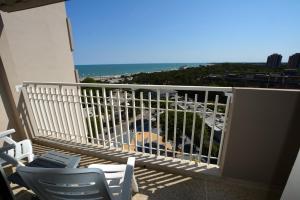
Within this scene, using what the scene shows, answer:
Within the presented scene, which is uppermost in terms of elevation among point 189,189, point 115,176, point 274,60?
point 274,60

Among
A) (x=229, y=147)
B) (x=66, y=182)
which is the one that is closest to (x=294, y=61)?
(x=229, y=147)

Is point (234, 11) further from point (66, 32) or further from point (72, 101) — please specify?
point (66, 32)

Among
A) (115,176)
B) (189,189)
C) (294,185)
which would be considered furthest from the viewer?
(189,189)

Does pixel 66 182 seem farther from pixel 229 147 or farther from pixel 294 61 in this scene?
pixel 229 147

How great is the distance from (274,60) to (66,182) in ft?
6.04

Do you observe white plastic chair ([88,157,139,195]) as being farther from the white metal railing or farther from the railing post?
the railing post

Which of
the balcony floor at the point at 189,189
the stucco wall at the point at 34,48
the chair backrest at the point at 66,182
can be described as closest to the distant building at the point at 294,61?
the chair backrest at the point at 66,182

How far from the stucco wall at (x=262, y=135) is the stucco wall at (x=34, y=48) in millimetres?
3607

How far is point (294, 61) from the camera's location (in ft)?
3.74

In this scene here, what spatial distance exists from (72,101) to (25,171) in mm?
2074

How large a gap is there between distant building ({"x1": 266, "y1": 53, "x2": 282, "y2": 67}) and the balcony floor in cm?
159

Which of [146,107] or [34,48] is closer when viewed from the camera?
[146,107]

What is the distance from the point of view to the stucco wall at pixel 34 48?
3023 millimetres

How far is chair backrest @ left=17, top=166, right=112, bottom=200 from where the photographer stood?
1.01 meters
